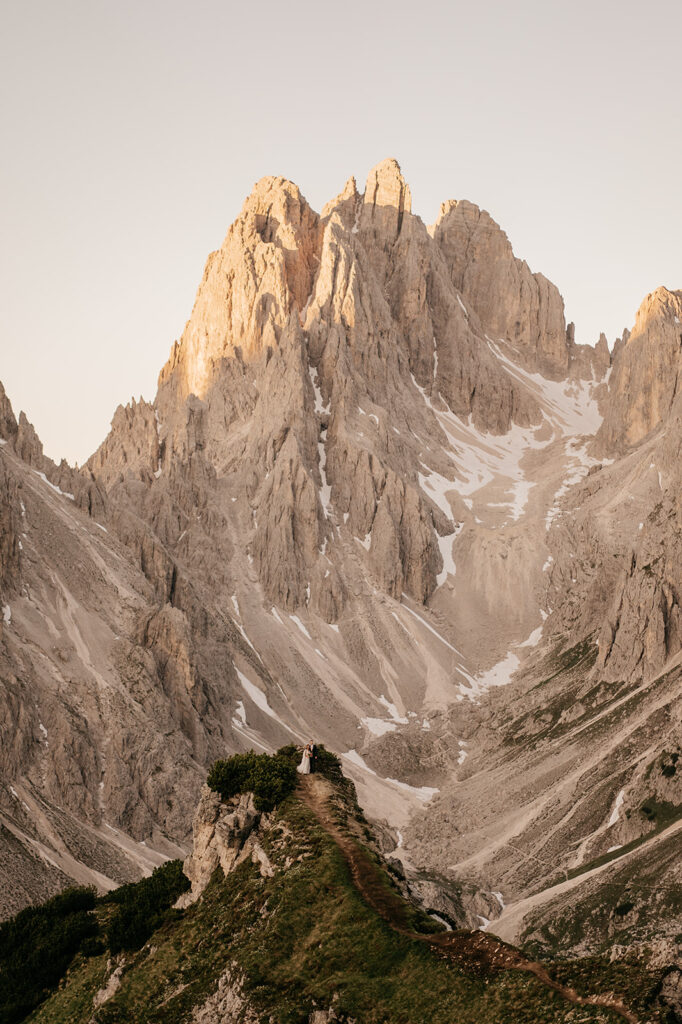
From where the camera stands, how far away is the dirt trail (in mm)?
27891

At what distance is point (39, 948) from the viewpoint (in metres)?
42.7

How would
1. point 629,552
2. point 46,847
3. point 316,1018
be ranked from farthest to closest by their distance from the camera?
point 629,552 → point 46,847 → point 316,1018

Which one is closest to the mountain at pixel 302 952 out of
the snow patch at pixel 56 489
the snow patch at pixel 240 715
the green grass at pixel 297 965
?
the green grass at pixel 297 965

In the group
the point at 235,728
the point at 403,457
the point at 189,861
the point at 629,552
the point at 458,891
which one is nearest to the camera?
the point at 189,861

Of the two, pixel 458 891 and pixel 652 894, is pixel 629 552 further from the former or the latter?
pixel 652 894

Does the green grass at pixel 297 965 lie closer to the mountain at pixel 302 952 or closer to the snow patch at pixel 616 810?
the mountain at pixel 302 952

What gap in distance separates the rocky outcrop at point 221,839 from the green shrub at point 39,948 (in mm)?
5308

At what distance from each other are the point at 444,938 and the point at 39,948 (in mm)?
18217

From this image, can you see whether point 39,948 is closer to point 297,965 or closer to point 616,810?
point 297,965

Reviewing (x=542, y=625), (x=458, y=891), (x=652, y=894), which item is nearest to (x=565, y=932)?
(x=652, y=894)

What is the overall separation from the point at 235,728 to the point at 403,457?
73.0 m

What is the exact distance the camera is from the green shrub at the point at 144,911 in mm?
39312

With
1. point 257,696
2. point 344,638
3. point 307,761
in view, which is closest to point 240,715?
point 257,696

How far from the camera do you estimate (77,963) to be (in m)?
41.1
